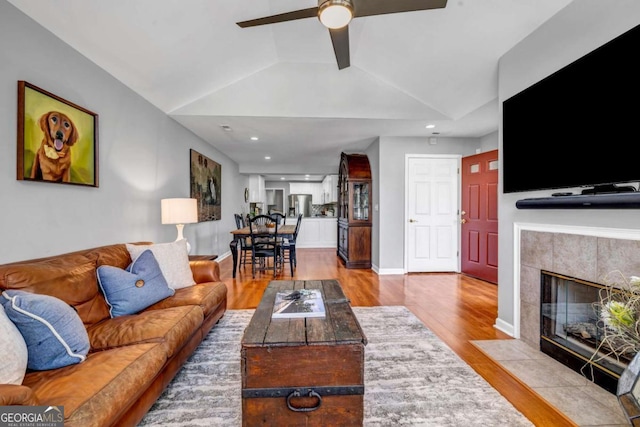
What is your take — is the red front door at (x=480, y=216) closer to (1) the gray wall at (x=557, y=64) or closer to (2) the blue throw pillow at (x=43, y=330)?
(1) the gray wall at (x=557, y=64)

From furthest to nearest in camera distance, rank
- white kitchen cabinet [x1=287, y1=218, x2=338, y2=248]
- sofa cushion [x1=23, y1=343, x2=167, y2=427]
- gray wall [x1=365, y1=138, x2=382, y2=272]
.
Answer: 1. white kitchen cabinet [x1=287, y1=218, x2=338, y2=248]
2. gray wall [x1=365, y1=138, x2=382, y2=272]
3. sofa cushion [x1=23, y1=343, x2=167, y2=427]

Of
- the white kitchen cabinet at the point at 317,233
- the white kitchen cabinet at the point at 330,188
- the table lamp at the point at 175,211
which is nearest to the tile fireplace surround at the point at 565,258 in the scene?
the table lamp at the point at 175,211

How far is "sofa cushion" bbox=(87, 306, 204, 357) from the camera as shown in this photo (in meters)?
1.59

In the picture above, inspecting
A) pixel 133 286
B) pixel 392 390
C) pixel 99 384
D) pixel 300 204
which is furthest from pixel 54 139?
pixel 300 204

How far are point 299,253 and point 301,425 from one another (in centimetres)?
→ 621

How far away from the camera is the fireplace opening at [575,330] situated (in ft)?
6.02

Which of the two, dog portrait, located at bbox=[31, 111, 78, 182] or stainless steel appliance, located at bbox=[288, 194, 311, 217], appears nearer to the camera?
dog portrait, located at bbox=[31, 111, 78, 182]

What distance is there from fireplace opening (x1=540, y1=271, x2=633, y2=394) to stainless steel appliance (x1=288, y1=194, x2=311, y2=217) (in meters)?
8.78

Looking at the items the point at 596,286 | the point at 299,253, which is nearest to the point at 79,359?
the point at 596,286

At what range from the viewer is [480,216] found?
4621 millimetres

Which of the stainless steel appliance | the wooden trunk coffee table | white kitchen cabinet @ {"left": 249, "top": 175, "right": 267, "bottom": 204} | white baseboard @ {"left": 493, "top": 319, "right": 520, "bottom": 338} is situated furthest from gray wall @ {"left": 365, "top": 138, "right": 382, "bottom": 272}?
the stainless steel appliance

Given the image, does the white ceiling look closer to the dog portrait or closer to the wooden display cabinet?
the dog portrait

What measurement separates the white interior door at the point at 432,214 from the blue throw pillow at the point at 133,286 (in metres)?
4.01

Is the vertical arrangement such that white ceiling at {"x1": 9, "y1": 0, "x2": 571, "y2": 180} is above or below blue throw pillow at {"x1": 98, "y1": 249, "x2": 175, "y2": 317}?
above
